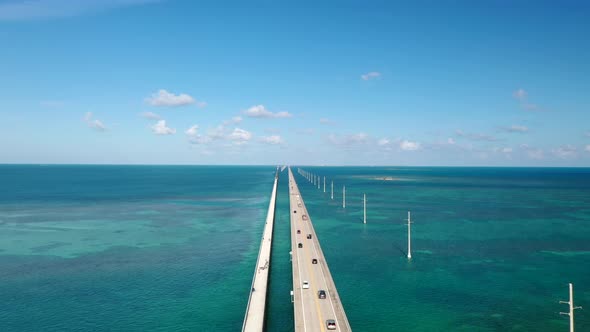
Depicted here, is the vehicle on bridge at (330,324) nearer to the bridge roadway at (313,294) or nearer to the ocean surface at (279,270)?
the bridge roadway at (313,294)

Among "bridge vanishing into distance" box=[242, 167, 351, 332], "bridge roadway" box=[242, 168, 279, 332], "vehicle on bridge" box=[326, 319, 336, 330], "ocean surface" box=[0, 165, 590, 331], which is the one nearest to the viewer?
"vehicle on bridge" box=[326, 319, 336, 330]

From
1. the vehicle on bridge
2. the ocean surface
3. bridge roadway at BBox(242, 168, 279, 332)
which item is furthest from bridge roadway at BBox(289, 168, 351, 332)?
bridge roadway at BBox(242, 168, 279, 332)

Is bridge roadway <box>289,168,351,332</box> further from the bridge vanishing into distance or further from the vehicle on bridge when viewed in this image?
the vehicle on bridge

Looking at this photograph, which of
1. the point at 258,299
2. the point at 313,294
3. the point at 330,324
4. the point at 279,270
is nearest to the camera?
the point at 330,324

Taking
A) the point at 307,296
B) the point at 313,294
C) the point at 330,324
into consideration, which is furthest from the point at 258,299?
the point at 330,324

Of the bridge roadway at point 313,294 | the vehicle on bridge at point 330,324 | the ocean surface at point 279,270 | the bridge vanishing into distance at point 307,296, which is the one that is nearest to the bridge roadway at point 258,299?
the bridge vanishing into distance at point 307,296

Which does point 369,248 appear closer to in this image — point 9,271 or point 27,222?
point 9,271

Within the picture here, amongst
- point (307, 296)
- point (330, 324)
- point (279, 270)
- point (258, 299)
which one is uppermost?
point (330, 324)

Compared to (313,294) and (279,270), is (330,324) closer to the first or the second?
(313,294)

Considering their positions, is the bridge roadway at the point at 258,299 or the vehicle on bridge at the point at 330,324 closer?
the vehicle on bridge at the point at 330,324

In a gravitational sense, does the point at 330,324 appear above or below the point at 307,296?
above

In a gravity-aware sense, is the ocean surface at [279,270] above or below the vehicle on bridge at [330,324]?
below

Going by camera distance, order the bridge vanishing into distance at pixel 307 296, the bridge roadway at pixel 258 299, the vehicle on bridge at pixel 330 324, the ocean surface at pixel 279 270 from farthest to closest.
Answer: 1. the ocean surface at pixel 279 270
2. the bridge roadway at pixel 258 299
3. the bridge vanishing into distance at pixel 307 296
4. the vehicle on bridge at pixel 330 324
